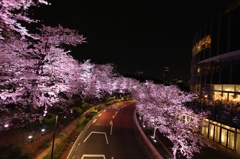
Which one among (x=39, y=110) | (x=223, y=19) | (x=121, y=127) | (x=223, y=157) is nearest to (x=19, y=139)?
(x=39, y=110)

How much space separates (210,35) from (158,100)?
14.6 metres

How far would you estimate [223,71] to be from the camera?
24.1 m

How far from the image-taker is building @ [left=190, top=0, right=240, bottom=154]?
777 inches

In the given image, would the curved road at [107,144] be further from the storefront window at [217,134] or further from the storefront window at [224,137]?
the storefront window at [217,134]

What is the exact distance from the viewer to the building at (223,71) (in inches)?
777

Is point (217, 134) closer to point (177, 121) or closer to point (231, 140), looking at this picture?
point (231, 140)

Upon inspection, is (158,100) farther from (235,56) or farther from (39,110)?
(39,110)

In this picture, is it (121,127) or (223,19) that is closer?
(223,19)

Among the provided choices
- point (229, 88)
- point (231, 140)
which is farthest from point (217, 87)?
point (231, 140)

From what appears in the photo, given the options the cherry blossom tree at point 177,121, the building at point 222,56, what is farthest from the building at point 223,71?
the cherry blossom tree at point 177,121

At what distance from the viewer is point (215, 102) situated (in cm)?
2006

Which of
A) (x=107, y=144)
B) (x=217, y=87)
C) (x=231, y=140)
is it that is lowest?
(x=107, y=144)

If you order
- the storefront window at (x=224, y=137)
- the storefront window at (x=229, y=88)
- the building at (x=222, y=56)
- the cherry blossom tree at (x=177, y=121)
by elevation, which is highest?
the building at (x=222, y=56)

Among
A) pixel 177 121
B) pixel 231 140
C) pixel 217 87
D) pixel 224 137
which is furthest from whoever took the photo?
pixel 217 87
